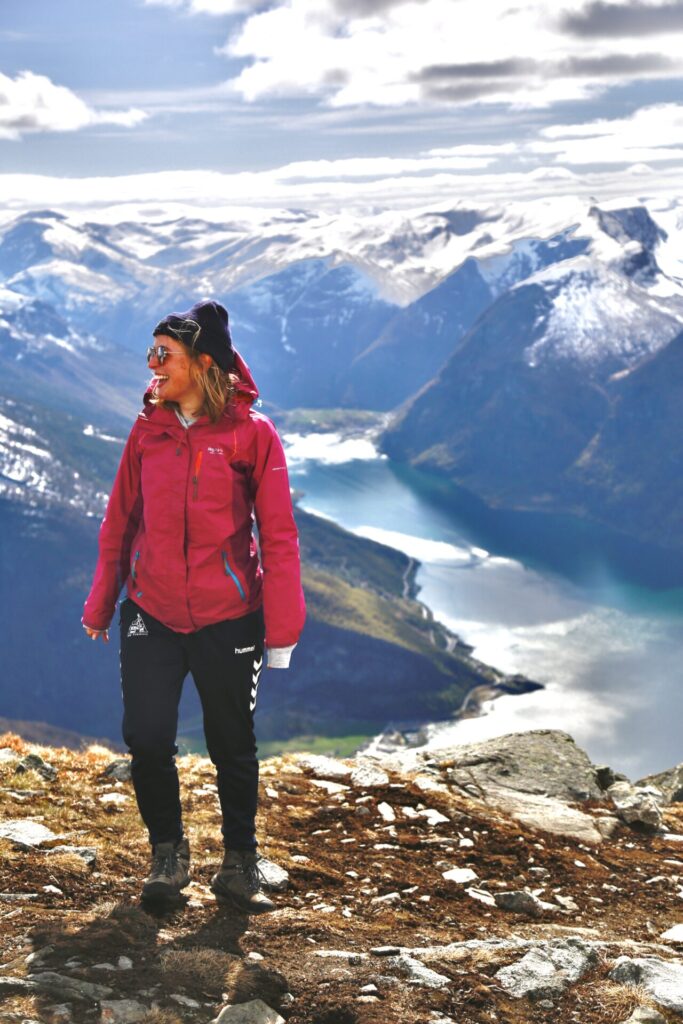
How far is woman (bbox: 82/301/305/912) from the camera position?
8992 millimetres

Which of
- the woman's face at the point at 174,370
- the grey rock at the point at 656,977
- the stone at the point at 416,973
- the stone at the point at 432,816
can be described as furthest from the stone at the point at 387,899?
the woman's face at the point at 174,370

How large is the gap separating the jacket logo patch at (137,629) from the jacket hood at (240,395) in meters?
1.88

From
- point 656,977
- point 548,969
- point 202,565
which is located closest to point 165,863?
point 202,565

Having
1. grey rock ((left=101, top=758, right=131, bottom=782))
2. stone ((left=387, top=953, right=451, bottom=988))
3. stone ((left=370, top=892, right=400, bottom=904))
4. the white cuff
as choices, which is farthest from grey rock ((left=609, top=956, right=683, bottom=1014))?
grey rock ((left=101, top=758, right=131, bottom=782))

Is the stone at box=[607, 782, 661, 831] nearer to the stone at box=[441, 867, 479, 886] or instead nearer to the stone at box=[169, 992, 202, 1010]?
the stone at box=[441, 867, 479, 886]

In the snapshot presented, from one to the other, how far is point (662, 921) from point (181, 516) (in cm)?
628

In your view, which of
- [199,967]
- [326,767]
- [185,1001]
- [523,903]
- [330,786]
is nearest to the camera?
[185,1001]

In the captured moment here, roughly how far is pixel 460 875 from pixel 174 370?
615 cm

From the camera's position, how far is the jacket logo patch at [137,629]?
914 cm

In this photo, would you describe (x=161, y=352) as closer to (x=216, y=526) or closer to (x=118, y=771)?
(x=216, y=526)

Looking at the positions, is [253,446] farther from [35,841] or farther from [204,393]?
[35,841]

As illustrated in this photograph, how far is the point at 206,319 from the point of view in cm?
923

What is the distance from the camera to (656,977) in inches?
314

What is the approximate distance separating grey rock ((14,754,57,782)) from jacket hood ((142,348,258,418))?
5.59m
